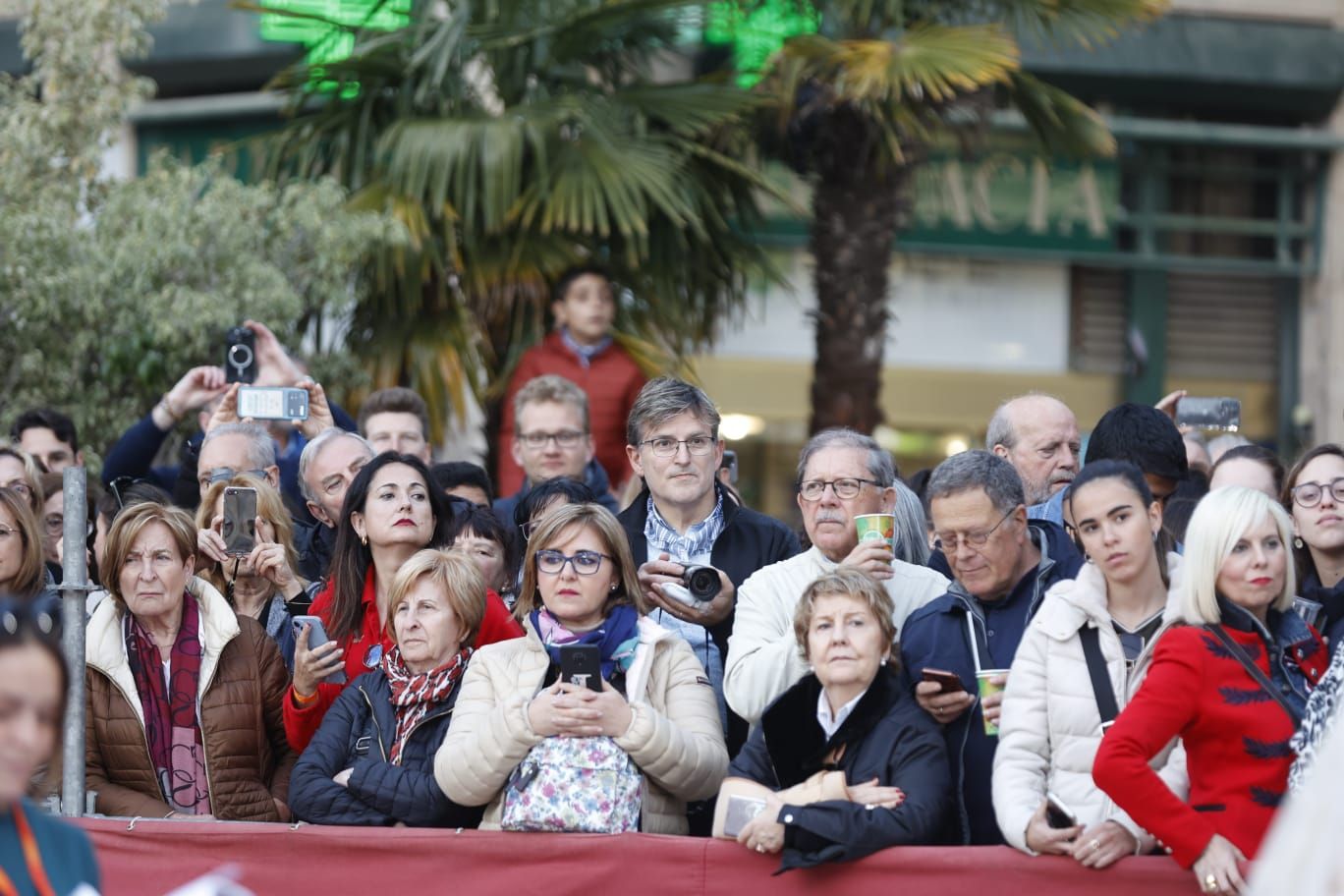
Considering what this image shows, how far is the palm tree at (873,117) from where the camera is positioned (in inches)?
406

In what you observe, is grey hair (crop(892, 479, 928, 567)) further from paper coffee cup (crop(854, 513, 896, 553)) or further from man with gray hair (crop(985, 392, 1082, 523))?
paper coffee cup (crop(854, 513, 896, 553))

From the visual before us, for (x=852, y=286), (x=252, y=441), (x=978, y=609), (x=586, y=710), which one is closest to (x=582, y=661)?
(x=586, y=710)

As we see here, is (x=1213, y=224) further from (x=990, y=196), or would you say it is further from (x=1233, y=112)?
(x=990, y=196)

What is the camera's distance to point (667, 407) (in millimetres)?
6125

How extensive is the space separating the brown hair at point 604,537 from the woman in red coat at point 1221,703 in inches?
61.9

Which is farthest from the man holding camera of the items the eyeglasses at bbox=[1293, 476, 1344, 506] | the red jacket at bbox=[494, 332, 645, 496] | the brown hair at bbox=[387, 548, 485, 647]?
the red jacket at bbox=[494, 332, 645, 496]

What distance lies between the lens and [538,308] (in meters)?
10.5

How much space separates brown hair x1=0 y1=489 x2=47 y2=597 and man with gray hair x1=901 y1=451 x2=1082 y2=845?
2.87 m

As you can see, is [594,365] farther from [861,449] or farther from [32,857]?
[32,857]

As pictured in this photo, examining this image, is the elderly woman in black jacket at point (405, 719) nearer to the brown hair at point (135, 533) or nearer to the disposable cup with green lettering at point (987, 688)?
the brown hair at point (135, 533)

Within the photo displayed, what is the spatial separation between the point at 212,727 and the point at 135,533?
0.68m

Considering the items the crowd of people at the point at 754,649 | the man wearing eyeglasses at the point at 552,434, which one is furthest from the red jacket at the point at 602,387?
the crowd of people at the point at 754,649

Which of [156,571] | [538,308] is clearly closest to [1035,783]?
[156,571]

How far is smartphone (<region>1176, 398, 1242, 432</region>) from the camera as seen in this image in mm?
7707
